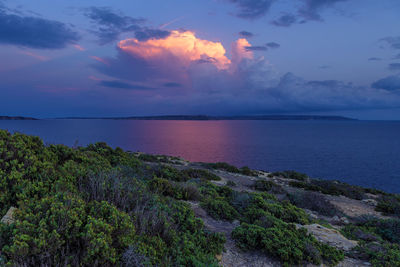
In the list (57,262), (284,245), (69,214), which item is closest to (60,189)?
(69,214)

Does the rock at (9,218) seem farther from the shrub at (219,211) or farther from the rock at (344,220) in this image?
the rock at (344,220)

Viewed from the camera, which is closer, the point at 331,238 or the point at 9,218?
the point at 9,218

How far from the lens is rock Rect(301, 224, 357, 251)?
19.8ft

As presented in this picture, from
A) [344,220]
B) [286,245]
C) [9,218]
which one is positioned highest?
[9,218]

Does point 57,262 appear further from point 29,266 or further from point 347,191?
point 347,191

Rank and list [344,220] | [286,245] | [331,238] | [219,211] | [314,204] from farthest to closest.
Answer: [314,204]
[344,220]
[219,211]
[331,238]
[286,245]

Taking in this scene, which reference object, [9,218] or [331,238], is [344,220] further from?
[9,218]

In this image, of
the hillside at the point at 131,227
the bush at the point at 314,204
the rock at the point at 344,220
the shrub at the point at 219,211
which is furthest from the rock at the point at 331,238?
the bush at the point at 314,204

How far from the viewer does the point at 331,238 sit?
6.43 meters

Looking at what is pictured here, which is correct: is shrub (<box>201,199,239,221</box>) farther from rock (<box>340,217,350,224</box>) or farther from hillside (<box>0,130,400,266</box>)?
rock (<box>340,217,350,224</box>)

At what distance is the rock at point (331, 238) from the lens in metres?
6.05

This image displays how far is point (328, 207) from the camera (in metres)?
11.5

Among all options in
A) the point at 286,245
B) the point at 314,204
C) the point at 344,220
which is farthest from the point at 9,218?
the point at 314,204

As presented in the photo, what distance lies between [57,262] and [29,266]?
311 millimetres
